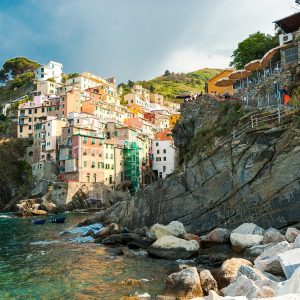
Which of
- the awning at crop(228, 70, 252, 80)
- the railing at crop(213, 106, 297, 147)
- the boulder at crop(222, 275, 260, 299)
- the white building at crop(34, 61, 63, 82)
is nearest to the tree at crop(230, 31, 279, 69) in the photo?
the awning at crop(228, 70, 252, 80)

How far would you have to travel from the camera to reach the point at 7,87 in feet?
492

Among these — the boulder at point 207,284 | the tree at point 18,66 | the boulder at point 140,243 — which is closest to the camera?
the boulder at point 207,284

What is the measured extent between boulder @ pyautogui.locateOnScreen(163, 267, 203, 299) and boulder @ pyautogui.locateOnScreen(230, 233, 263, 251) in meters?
9.33

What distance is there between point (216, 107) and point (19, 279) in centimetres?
3043

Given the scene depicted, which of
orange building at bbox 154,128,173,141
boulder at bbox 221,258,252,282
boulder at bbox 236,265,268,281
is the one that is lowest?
boulder at bbox 221,258,252,282

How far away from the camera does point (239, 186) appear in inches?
1185

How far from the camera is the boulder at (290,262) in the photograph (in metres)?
15.0

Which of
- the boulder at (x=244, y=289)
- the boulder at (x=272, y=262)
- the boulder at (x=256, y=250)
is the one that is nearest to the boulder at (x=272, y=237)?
the boulder at (x=256, y=250)

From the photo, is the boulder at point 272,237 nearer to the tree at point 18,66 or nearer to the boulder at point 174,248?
the boulder at point 174,248

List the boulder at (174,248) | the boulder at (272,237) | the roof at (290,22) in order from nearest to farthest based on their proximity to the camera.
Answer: the boulder at (272,237) < the boulder at (174,248) < the roof at (290,22)

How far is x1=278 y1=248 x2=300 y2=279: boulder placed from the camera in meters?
15.0

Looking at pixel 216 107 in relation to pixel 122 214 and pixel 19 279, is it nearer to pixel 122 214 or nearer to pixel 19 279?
pixel 122 214

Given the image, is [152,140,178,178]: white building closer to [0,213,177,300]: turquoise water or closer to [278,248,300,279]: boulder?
[0,213,177,300]: turquoise water

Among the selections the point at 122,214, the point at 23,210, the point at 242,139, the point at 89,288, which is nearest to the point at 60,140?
the point at 23,210
